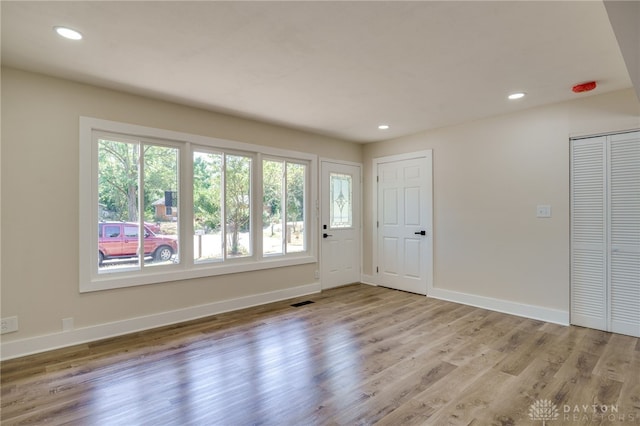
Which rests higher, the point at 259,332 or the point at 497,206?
the point at 497,206

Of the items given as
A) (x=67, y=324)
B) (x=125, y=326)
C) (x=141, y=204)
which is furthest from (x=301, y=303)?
(x=67, y=324)

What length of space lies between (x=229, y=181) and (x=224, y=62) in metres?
1.80

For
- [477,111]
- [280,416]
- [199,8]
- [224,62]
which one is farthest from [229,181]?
[477,111]

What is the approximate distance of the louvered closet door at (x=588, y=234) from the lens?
341 centimetres

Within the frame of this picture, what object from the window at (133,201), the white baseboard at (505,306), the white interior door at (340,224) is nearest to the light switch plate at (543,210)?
the white baseboard at (505,306)

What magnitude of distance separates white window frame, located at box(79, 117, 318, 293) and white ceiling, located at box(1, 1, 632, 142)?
452mm

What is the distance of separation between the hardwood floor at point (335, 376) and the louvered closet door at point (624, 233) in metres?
0.25

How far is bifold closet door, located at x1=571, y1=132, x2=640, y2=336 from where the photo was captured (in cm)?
324

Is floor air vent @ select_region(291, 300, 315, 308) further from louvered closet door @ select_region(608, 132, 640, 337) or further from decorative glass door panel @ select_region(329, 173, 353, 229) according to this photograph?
louvered closet door @ select_region(608, 132, 640, 337)

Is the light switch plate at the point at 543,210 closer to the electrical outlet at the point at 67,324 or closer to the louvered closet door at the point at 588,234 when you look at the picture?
the louvered closet door at the point at 588,234

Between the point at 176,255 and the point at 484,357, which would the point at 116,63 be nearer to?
the point at 176,255

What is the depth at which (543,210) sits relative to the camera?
3.77 meters

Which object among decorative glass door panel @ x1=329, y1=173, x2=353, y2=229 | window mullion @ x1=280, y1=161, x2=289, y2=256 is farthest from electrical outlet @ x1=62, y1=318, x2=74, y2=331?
decorative glass door panel @ x1=329, y1=173, x2=353, y2=229

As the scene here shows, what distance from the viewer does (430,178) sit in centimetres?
485
